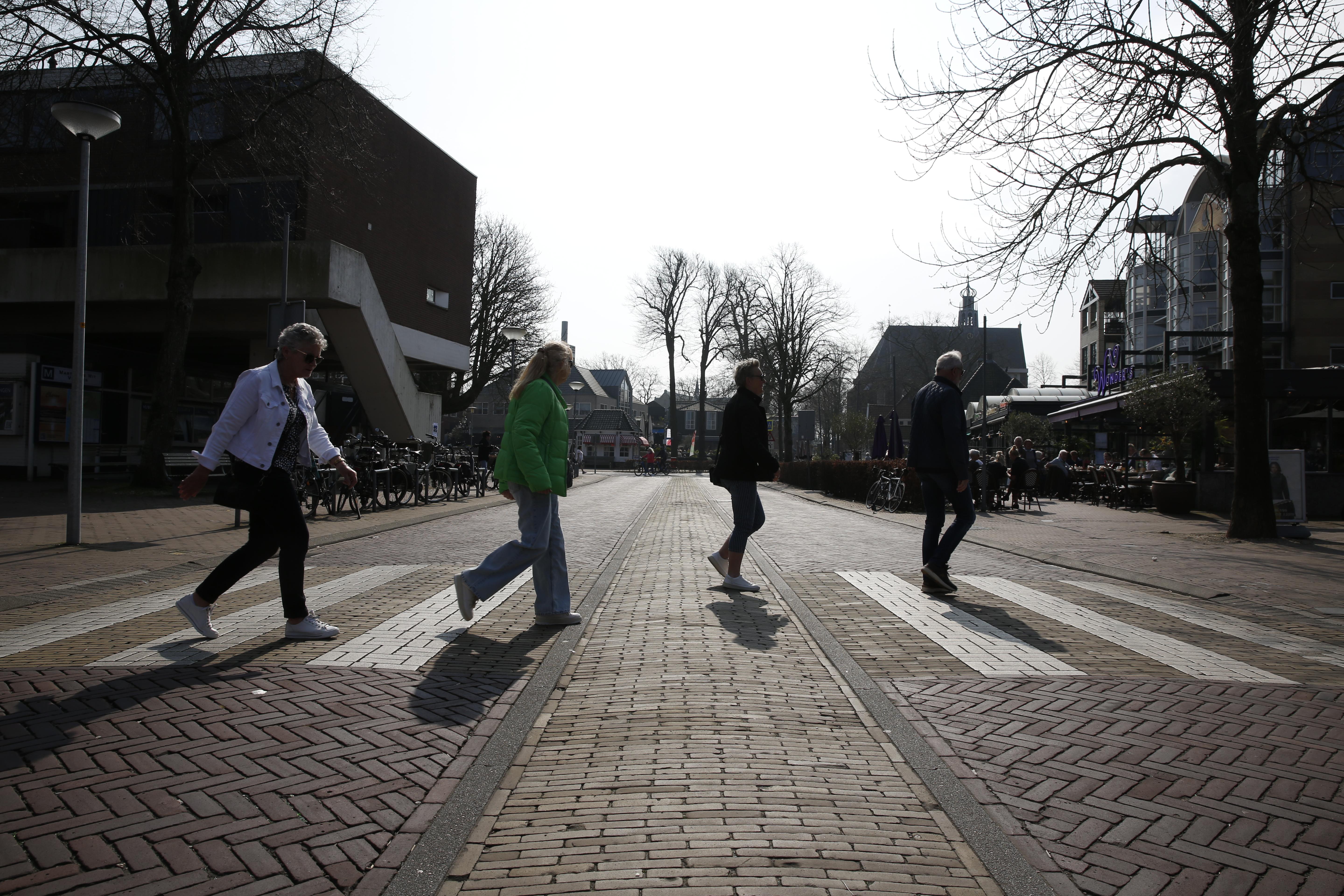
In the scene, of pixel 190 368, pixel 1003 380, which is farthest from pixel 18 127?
pixel 1003 380

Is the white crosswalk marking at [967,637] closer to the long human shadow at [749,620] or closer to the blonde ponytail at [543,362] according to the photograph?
the long human shadow at [749,620]

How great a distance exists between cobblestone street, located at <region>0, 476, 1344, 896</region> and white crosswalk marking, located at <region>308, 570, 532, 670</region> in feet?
0.11

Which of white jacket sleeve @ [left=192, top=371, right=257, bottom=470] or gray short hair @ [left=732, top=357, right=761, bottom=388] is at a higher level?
gray short hair @ [left=732, top=357, right=761, bottom=388]

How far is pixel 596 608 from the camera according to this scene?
6.39 meters

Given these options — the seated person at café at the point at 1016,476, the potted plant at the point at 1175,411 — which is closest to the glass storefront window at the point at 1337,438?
the potted plant at the point at 1175,411

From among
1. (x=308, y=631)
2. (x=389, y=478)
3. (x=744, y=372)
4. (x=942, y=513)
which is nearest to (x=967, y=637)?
(x=942, y=513)

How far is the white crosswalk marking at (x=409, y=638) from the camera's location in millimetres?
4562

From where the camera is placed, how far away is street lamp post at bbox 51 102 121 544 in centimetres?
975

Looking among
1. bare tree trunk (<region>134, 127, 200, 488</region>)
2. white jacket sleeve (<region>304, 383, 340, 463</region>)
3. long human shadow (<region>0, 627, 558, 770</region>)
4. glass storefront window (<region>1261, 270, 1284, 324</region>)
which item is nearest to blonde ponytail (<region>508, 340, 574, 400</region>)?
white jacket sleeve (<region>304, 383, 340, 463</region>)

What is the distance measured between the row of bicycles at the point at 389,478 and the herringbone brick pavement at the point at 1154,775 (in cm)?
935

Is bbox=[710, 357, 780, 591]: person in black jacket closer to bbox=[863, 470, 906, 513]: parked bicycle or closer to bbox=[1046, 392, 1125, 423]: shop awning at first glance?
bbox=[863, 470, 906, 513]: parked bicycle

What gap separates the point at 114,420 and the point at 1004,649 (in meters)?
25.5

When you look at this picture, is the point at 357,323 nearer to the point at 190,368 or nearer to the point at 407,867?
the point at 190,368

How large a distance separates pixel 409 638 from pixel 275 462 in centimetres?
122
